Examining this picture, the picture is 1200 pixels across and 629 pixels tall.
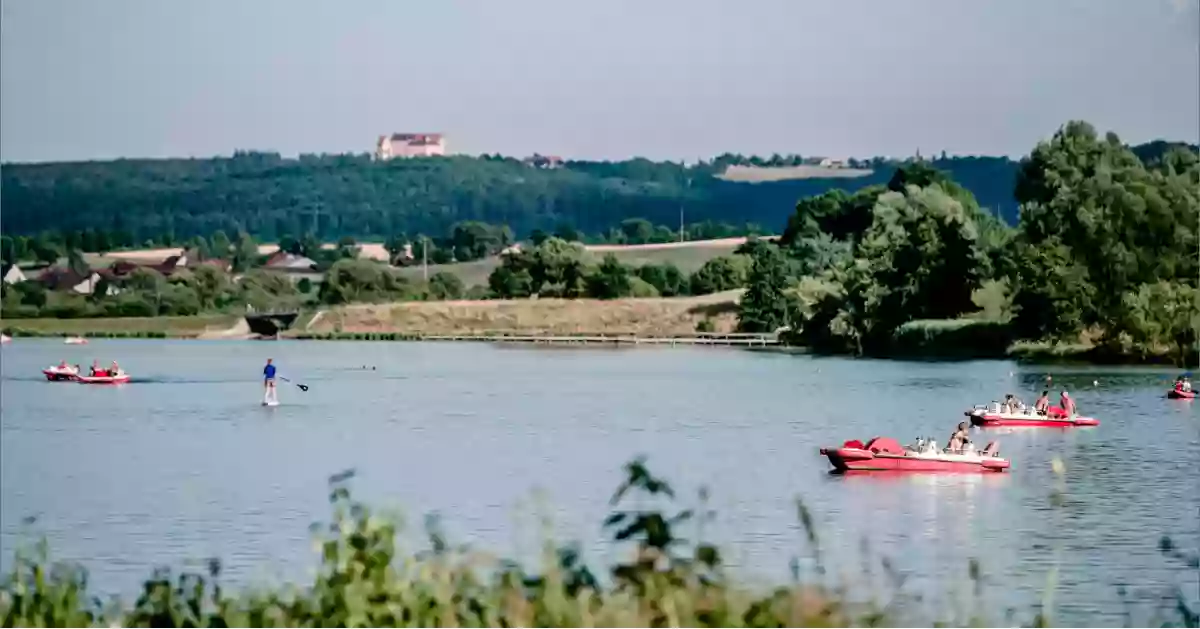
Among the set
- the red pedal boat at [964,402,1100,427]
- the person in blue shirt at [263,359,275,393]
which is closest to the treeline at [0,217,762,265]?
the person in blue shirt at [263,359,275,393]

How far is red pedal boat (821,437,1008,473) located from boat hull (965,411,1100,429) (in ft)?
21.5

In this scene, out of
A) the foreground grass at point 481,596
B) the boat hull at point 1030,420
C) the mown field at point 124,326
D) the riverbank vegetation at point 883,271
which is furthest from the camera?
the mown field at point 124,326

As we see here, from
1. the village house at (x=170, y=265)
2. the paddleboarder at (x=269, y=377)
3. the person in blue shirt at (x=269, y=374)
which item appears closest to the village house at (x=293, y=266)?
the village house at (x=170, y=265)

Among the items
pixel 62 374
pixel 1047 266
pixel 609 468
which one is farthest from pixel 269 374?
pixel 1047 266

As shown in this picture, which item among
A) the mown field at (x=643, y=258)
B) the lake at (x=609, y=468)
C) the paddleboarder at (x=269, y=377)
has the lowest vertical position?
the lake at (x=609, y=468)

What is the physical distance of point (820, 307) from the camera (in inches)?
2387

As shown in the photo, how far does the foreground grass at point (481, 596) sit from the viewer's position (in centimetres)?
784

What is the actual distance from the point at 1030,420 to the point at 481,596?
75.6 ft

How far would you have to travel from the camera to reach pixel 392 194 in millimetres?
93375

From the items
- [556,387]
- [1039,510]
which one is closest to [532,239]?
[556,387]

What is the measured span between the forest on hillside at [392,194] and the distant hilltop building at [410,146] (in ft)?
1.77

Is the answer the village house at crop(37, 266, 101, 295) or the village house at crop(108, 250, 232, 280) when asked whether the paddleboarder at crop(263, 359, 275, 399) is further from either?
the village house at crop(108, 250, 232, 280)

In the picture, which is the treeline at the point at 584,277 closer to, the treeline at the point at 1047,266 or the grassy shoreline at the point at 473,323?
the grassy shoreline at the point at 473,323

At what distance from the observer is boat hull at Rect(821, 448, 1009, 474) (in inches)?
874
